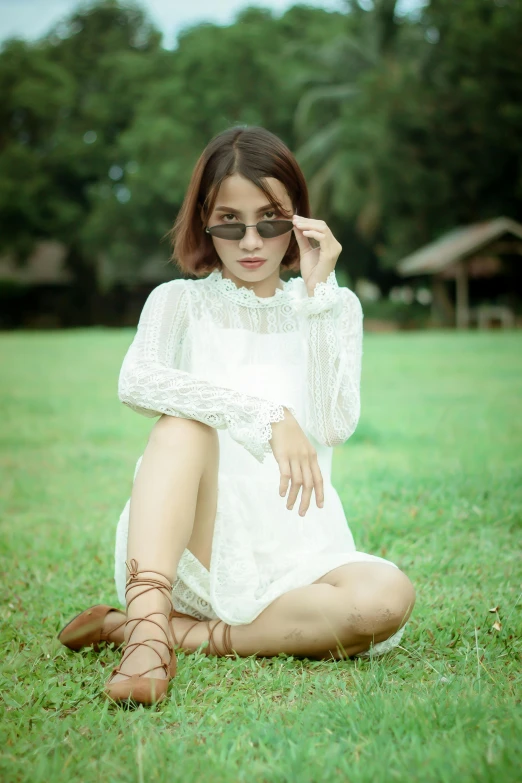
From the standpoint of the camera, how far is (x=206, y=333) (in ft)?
8.70

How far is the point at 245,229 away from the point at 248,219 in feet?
0.14

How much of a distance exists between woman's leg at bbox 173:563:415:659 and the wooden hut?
81.9 feet

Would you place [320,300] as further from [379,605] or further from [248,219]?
[379,605]

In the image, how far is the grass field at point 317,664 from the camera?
1.65 metres

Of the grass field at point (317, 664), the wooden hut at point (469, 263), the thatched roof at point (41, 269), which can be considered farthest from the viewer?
the thatched roof at point (41, 269)

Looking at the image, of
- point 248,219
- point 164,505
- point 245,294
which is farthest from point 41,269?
point 164,505

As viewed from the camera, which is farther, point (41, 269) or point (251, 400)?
point (41, 269)

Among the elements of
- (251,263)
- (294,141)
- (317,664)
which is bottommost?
(317,664)

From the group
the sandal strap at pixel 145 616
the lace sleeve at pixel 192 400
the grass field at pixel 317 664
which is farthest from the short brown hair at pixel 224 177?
the grass field at pixel 317 664

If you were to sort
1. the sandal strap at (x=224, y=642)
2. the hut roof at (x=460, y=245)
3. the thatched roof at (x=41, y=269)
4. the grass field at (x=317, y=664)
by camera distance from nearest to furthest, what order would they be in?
1. the grass field at (x=317, y=664)
2. the sandal strap at (x=224, y=642)
3. the hut roof at (x=460, y=245)
4. the thatched roof at (x=41, y=269)

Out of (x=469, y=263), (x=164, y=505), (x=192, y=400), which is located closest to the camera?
(x=164, y=505)

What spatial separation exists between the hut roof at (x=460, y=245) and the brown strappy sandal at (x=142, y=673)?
25.6 m

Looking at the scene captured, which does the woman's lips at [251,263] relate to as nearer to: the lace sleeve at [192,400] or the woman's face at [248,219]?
the woman's face at [248,219]

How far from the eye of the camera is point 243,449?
2514 mm
